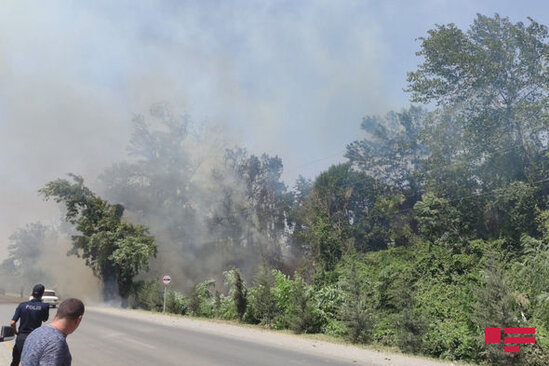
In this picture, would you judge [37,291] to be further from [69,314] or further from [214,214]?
[214,214]

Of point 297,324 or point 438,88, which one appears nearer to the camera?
point 297,324

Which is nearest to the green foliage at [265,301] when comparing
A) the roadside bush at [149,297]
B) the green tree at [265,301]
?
the green tree at [265,301]

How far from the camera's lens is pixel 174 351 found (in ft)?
34.6

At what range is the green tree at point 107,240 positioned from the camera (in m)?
36.2

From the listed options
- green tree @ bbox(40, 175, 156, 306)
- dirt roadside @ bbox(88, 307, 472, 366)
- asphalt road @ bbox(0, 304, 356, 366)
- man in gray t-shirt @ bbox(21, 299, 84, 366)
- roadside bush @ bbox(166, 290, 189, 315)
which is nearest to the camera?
man in gray t-shirt @ bbox(21, 299, 84, 366)

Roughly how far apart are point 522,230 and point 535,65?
499 inches

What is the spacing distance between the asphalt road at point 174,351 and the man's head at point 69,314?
262 inches

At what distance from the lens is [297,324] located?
1605cm

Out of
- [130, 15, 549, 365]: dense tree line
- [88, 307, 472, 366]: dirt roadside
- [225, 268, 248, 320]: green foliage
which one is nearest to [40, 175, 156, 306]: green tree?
[130, 15, 549, 365]: dense tree line

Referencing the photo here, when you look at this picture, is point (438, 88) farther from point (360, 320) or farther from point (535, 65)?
point (360, 320)

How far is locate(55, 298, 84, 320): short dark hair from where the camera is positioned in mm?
2861

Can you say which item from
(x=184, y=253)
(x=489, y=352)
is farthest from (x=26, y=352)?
(x=184, y=253)

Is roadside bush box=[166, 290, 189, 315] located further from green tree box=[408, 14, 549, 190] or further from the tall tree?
the tall tree

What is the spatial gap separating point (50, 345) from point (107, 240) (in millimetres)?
37042
